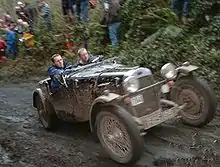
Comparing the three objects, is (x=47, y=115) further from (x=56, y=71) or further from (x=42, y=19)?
(x=42, y=19)

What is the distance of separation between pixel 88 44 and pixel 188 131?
6.98 m

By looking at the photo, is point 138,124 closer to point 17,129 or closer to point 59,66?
point 59,66

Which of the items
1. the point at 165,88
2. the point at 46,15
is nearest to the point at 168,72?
the point at 165,88

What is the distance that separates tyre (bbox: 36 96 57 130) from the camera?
866 centimetres

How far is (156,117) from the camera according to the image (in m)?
6.88

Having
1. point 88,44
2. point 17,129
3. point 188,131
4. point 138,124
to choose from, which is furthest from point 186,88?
point 88,44

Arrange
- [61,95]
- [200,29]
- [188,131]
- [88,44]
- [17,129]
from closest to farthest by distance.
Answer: [188,131]
[61,95]
[17,129]
[200,29]
[88,44]

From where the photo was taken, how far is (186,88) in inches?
294

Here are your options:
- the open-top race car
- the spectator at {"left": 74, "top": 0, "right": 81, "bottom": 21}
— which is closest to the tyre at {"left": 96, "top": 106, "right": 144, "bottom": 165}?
the open-top race car

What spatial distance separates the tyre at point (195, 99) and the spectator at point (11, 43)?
8720 millimetres

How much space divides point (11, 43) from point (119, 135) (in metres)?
9.84

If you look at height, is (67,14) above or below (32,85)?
above

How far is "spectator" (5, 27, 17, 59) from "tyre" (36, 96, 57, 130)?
6.77 metres

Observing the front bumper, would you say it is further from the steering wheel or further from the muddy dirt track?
the steering wheel
